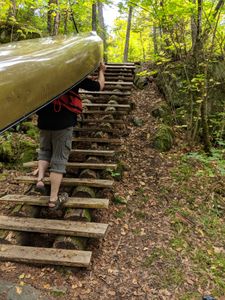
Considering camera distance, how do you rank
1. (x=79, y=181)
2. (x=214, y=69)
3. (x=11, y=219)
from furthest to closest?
(x=214, y=69) < (x=79, y=181) < (x=11, y=219)

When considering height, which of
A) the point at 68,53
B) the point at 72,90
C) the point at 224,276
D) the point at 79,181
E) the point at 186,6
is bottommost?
the point at 224,276

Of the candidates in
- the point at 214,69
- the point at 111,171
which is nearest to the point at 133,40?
the point at 214,69

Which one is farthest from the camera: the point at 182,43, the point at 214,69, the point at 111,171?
the point at 214,69

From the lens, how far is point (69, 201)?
362cm

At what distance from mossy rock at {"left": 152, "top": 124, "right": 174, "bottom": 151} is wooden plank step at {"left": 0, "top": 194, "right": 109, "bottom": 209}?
88.0 inches

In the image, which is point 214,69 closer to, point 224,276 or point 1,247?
point 224,276

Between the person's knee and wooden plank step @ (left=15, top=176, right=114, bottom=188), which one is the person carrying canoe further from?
wooden plank step @ (left=15, top=176, right=114, bottom=188)

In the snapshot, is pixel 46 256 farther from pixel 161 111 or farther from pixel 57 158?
pixel 161 111

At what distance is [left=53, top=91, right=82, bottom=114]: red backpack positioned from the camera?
10.8 ft

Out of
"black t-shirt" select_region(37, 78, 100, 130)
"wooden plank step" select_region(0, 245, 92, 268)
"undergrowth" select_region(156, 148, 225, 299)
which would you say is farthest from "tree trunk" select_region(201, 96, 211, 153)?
"wooden plank step" select_region(0, 245, 92, 268)

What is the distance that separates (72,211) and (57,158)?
0.70 meters

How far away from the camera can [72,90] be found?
3471 millimetres

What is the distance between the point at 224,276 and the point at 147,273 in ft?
2.84

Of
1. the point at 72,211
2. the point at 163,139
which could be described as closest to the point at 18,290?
the point at 72,211
